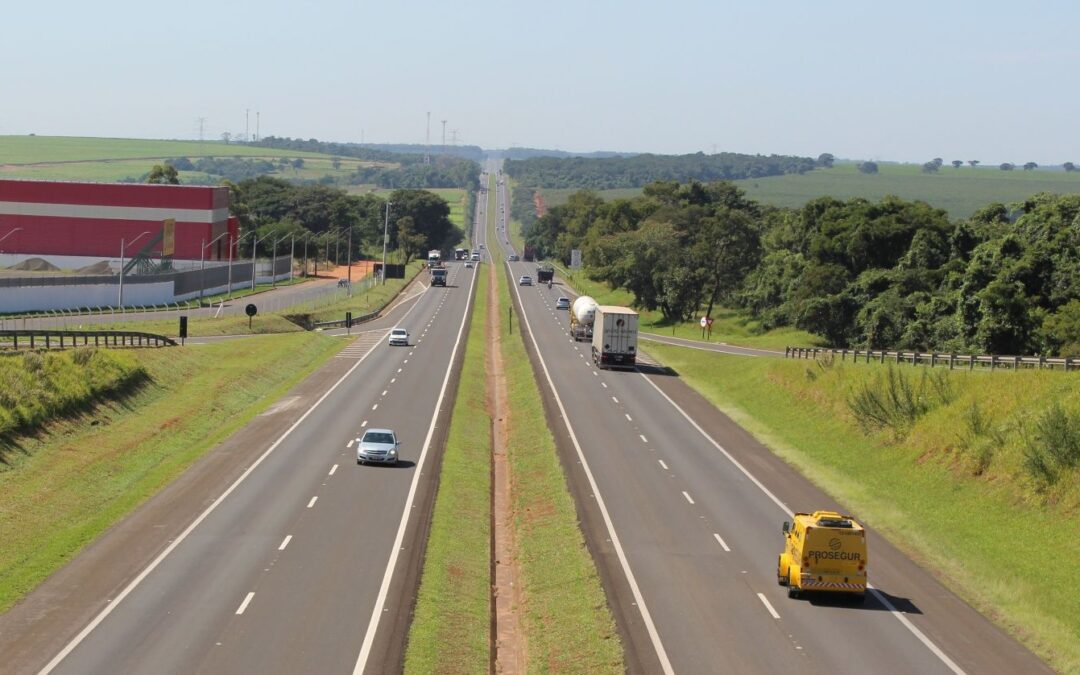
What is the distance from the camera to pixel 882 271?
316 ft

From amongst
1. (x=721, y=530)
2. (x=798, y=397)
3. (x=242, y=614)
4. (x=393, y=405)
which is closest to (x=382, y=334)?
(x=393, y=405)

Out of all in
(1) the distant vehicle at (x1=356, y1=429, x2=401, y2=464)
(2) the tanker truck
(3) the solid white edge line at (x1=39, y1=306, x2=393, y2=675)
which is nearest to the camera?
(3) the solid white edge line at (x1=39, y1=306, x2=393, y2=675)

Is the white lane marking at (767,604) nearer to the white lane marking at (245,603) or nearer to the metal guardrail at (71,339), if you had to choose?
the white lane marking at (245,603)

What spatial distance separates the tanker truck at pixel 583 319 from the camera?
99375 mm

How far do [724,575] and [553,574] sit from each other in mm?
4622

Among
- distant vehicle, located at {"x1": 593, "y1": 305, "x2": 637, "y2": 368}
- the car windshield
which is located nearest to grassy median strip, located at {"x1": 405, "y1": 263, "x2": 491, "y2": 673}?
the car windshield

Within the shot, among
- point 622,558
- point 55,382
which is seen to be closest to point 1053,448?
point 622,558

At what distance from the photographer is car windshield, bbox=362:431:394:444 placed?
49.0 meters

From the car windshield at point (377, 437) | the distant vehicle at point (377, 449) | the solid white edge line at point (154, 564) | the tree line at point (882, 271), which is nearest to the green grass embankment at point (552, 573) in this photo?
the distant vehicle at point (377, 449)

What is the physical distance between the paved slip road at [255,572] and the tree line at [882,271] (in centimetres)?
3864

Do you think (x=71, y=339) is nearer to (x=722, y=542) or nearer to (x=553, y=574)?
(x=553, y=574)

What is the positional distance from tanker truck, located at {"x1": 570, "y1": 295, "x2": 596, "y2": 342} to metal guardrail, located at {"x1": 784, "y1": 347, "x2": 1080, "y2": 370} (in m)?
25.0

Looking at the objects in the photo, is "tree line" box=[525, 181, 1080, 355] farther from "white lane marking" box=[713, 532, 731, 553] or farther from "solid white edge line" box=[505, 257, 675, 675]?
"white lane marking" box=[713, 532, 731, 553]

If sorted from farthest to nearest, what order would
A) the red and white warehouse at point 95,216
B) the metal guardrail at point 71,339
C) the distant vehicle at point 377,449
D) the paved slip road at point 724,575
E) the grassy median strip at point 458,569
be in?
1. the red and white warehouse at point 95,216
2. the metal guardrail at point 71,339
3. the distant vehicle at point 377,449
4. the grassy median strip at point 458,569
5. the paved slip road at point 724,575
